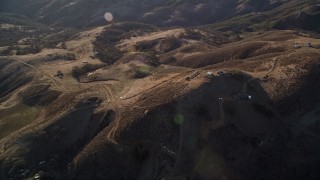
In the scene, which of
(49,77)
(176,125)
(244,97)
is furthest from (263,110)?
(49,77)

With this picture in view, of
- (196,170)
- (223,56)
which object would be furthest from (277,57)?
(196,170)

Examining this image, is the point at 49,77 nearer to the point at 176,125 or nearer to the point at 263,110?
the point at 176,125

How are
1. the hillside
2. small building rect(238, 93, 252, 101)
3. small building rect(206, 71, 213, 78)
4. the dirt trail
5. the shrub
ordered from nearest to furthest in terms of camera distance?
1. the hillside
2. the shrub
3. small building rect(238, 93, 252, 101)
4. small building rect(206, 71, 213, 78)
5. the dirt trail

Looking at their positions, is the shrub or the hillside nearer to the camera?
the hillside

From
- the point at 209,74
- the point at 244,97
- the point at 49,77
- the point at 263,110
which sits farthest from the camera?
the point at 49,77

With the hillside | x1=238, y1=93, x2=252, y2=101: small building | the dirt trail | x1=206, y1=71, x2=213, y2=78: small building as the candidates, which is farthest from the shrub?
the dirt trail

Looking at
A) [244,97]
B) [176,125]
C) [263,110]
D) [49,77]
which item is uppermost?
[49,77]

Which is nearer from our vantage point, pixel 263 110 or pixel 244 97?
pixel 263 110

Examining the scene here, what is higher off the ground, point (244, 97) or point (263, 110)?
point (244, 97)

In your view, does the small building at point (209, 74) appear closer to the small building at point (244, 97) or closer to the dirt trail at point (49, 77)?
the small building at point (244, 97)

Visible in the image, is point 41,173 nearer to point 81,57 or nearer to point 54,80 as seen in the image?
point 54,80

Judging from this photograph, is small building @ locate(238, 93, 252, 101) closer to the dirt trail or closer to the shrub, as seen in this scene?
the shrub
